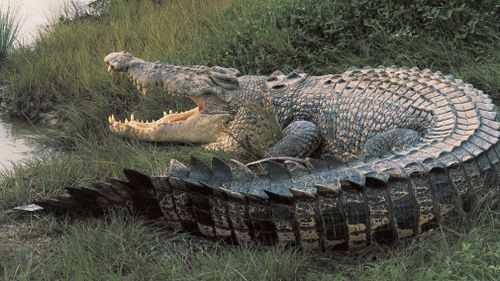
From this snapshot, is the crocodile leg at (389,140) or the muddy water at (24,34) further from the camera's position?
the muddy water at (24,34)

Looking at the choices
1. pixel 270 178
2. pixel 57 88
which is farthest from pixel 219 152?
pixel 57 88

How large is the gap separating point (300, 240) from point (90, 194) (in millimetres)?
1107

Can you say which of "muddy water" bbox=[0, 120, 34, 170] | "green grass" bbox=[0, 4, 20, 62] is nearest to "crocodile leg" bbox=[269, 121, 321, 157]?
"muddy water" bbox=[0, 120, 34, 170]

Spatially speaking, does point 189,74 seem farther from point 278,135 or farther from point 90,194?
point 90,194

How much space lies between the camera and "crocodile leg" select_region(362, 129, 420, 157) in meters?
4.00

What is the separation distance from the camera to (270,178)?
319 centimetres

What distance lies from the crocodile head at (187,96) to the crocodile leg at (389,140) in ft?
4.05

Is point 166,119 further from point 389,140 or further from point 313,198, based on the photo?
point 313,198

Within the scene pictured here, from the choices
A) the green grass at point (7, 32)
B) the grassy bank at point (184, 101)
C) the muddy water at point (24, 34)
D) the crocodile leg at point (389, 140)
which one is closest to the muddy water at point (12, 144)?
the muddy water at point (24, 34)

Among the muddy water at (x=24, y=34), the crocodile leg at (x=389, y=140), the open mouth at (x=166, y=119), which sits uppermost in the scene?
the muddy water at (x=24, y=34)

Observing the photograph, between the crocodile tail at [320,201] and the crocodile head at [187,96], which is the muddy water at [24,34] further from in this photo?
the crocodile tail at [320,201]

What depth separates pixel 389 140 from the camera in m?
4.08

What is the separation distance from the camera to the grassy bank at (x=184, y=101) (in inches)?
119

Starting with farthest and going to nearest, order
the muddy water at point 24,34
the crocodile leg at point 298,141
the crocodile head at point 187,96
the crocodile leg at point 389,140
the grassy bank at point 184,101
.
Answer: the muddy water at point 24,34 → the crocodile head at point 187,96 → the crocodile leg at point 298,141 → the crocodile leg at point 389,140 → the grassy bank at point 184,101
